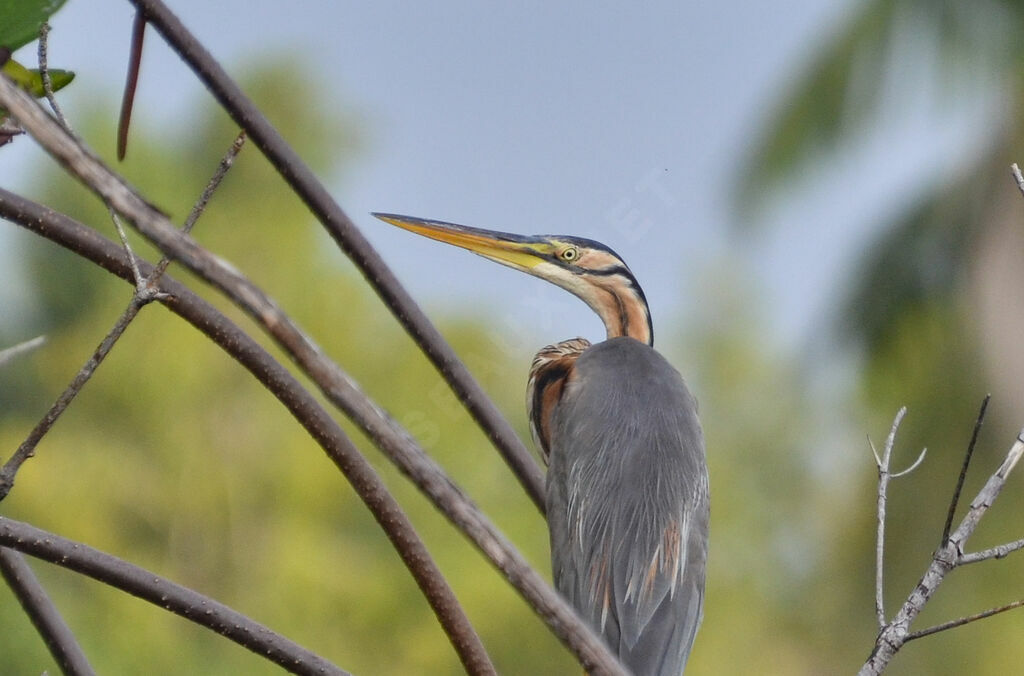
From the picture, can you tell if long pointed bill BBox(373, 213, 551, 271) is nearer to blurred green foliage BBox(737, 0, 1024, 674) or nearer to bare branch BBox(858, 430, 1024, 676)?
bare branch BBox(858, 430, 1024, 676)

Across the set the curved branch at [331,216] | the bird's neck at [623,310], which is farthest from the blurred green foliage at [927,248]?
the curved branch at [331,216]

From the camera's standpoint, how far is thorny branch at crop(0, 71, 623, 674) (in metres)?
0.56

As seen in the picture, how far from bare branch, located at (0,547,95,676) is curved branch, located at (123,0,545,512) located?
43 centimetres

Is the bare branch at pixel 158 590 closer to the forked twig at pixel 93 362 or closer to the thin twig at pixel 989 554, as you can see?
the forked twig at pixel 93 362

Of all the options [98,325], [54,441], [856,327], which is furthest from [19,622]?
[856,327]

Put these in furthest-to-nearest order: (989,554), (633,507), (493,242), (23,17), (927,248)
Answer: (927,248) → (493,242) → (633,507) → (989,554) → (23,17)

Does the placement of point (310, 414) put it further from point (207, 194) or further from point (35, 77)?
point (35, 77)

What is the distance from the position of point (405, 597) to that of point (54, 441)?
12.0ft

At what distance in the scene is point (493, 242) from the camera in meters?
2.38

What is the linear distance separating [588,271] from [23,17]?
5.61 feet

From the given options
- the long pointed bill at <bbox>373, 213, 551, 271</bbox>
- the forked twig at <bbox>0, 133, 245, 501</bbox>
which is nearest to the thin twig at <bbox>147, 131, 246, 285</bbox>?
the forked twig at <bbox>0, 133, 245, 501</bbox>

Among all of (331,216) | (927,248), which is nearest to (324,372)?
(331,216)

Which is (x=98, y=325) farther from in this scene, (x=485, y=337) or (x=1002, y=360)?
(x=1002, y=360)

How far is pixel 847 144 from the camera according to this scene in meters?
9.79
